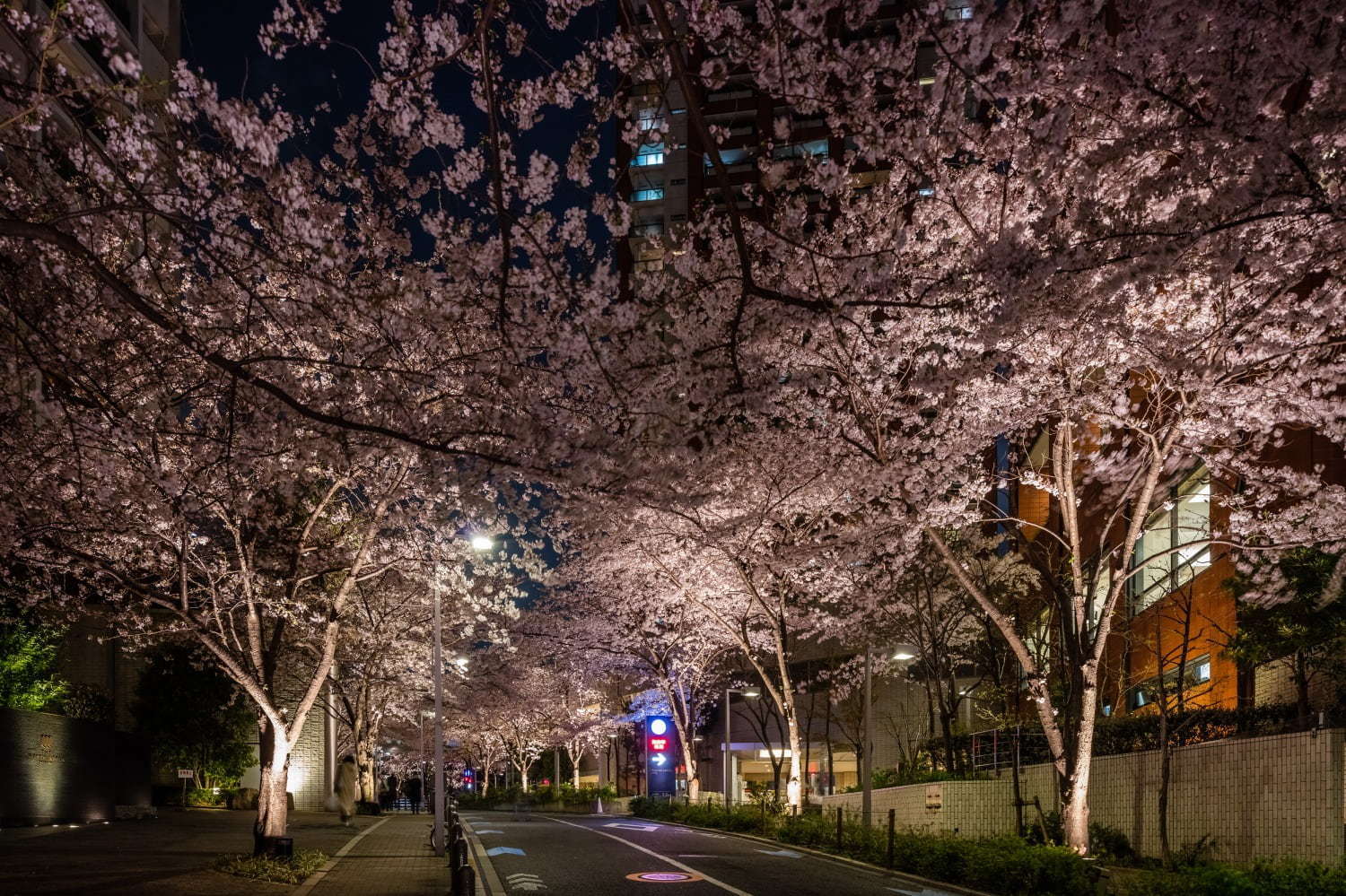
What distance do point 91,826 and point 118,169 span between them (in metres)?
26.4

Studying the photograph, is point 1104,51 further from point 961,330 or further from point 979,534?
point 979,534

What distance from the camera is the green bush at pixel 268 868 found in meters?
14.8

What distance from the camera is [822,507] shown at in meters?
23.6

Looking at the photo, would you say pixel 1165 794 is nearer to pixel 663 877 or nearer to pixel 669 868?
pixel 663 877

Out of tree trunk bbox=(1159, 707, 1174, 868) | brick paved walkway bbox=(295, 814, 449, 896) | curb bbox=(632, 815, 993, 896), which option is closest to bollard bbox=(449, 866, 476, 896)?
brick paved walkway bbox=(295, 814, 449, 896)

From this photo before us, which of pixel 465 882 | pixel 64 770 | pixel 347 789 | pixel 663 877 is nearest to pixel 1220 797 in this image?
pixel 663 877

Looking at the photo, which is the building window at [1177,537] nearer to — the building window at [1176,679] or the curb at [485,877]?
the building window at [1176,679]

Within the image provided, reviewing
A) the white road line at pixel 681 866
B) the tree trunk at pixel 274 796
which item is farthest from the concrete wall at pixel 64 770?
the white road line at pixel 681 866

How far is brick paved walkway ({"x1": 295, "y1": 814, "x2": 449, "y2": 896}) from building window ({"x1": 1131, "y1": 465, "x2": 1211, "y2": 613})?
1603cm

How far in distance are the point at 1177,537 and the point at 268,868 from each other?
22.4m

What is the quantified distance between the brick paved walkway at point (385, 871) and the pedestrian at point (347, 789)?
269 inches

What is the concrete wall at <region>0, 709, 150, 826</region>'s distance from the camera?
25.6 meters

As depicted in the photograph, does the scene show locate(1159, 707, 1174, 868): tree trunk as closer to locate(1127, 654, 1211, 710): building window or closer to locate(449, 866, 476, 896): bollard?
locate(1127, 654, 1211, 710): building window

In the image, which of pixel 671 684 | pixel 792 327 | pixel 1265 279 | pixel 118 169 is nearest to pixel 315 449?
pixel 118 169
